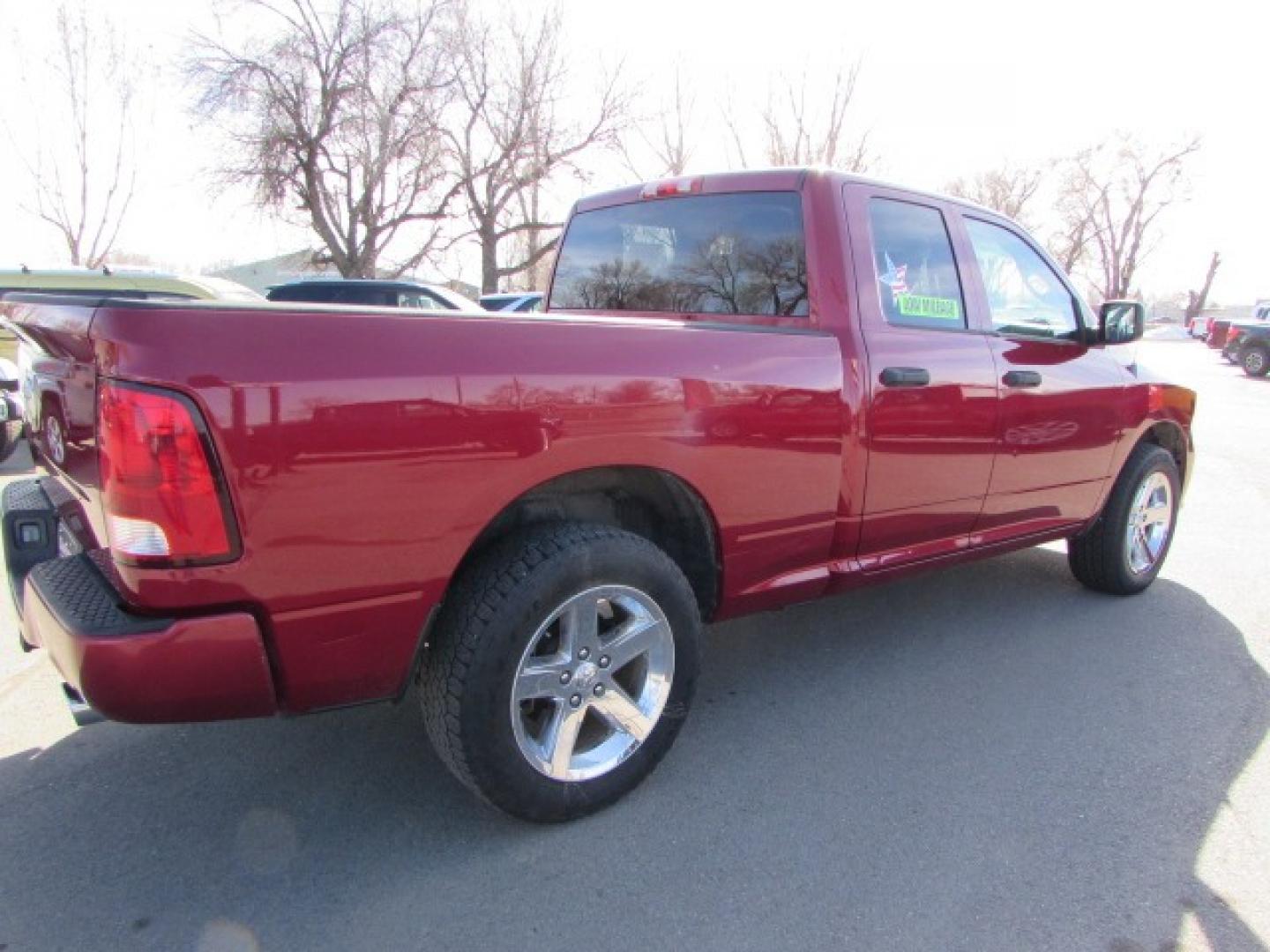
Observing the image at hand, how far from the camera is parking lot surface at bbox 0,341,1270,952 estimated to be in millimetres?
2018

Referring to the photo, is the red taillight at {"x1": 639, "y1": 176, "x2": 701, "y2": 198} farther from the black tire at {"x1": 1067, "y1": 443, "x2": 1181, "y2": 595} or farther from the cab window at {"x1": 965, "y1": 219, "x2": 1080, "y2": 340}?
the black tire at {"x1": 1067, "y1": 443, "x2": 1181, "y2": 595}

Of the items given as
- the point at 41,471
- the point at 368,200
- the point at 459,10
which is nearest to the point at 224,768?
the point at 41,471

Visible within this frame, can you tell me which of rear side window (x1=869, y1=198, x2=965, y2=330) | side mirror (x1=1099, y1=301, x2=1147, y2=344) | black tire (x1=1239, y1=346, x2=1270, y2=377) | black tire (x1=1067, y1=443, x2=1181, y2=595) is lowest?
black tire (x1=1239, y1=346, x2=1270, y2=377)

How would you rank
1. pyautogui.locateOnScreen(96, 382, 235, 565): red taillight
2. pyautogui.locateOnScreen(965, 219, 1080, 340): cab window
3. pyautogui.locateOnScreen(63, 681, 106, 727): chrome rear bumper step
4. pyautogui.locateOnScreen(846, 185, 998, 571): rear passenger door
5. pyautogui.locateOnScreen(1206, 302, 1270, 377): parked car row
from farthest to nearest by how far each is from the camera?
1. pyautogui.locateOnScreen(1206, 302, 1270, 377): parked car row
2. pyautogui.locateOnScreen(965, 219, 1080, 340): cab window
3. pyautogui.locateOnScreen(846, 185, 998, 571): rear passenger door
4. pyautogui.locateOnScreen(63, 681, 106, 727): chrome rear bumper step
5. pyautogui.locateOnScreen(96, 382, 235, 565): red taillight

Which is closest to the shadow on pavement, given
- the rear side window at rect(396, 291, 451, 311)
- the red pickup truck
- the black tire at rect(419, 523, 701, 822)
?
the black tire at rect(419, 523, 701, 822)

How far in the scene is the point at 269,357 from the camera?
5.63ft

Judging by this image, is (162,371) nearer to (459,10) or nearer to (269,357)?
(269,357)

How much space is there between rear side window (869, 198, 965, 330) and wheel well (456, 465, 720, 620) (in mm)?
1100

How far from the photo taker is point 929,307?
3.22 m

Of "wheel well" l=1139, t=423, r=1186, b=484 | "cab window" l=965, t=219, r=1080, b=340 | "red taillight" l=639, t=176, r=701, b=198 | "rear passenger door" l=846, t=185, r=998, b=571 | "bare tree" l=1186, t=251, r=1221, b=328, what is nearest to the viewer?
"rear passenger door" l=846, t=185, r=998, b=571

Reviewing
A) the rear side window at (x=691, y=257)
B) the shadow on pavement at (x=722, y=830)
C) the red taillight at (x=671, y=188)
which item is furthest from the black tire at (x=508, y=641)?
the red taillight at (x=671, y=188)

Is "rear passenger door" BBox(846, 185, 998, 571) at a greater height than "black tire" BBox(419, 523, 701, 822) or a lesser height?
greater

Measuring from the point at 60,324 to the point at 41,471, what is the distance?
3.45 ft

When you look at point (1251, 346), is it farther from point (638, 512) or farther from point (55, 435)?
point (55, 435)
